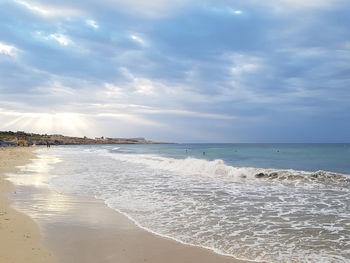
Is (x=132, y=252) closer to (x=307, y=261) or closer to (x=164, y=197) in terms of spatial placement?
(x=307, y=261)

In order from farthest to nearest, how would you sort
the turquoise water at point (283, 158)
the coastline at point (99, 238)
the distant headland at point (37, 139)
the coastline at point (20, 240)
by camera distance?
the distant headland at point (37, 139), the turquoise water at point (283, 158), the coastline at point (99, 238), the coastline at point (20, 240)

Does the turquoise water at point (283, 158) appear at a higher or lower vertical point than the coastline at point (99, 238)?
lower

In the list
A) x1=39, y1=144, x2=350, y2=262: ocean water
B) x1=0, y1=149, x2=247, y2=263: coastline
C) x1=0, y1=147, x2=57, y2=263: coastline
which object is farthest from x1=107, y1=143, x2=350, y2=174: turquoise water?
x1=0, y1=147, x2=57, y2=263: coastline

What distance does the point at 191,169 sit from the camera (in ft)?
73.6

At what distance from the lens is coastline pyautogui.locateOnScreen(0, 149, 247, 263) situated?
497 centimetres

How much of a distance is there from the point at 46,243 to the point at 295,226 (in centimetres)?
578

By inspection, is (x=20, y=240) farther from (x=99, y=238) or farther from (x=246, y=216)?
(x=246, y=216)

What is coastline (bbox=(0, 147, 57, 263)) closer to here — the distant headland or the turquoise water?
the turquoise water

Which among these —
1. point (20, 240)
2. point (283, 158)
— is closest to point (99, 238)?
point (20, 240)

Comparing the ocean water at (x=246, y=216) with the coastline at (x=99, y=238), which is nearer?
the coastline at (x=99, y=238)

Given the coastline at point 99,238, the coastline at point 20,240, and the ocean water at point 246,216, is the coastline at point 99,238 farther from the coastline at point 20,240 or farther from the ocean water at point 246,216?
the ocean water at point 246,216

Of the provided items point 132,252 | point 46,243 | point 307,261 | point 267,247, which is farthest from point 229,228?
point 46,243

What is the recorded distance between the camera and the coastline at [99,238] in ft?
16.3

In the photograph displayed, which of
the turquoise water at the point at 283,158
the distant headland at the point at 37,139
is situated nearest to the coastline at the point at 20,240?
the turquoise water at the point at 283,158
